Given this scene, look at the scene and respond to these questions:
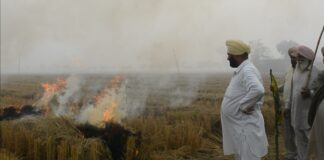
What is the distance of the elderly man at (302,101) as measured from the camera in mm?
6379

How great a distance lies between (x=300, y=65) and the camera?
21.6 ft

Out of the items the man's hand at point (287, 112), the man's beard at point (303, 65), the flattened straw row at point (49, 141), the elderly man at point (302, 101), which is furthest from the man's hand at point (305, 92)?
the flattened straw row at point (49, 141)

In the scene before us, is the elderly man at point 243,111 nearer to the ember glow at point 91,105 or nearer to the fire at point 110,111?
the ember glow at point 91,105

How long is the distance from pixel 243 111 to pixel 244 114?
0.08 metres

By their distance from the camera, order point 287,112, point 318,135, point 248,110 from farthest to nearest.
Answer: point 287,112
point 248,110
point 318,135

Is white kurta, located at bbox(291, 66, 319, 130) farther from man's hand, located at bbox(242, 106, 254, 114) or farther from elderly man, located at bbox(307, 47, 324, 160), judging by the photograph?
elderly man, located at bbox(307, 47, 324, 160)

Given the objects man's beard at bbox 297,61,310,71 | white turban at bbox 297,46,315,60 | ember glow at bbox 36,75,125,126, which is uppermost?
white turban at bbox 297,46,315,60

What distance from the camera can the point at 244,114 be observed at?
483 cm

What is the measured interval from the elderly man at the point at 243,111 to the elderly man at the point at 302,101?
174cm

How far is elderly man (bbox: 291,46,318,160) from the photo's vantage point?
6379 millimetres

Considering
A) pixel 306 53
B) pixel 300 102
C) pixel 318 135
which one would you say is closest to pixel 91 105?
pixel 300 102

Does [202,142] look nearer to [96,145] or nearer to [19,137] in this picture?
[96,145]

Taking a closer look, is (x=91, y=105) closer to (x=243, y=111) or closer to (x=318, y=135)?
(x=243, y=111)

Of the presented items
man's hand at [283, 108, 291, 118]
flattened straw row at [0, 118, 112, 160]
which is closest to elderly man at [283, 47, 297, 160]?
man's hand at [283, 108, 291, 118]
